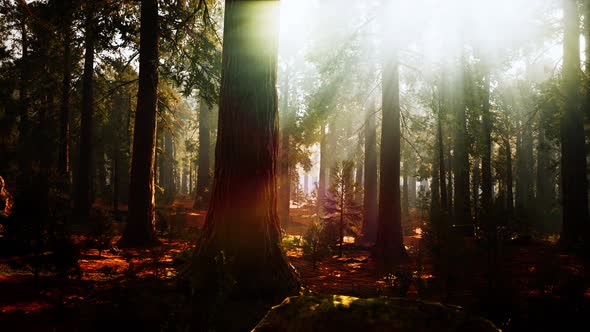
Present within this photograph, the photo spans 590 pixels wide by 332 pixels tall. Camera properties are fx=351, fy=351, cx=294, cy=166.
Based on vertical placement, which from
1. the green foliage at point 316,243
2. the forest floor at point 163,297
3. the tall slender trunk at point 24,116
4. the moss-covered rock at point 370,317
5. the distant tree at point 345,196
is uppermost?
the tall slender trunk at point 24,116

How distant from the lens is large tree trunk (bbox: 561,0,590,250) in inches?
440

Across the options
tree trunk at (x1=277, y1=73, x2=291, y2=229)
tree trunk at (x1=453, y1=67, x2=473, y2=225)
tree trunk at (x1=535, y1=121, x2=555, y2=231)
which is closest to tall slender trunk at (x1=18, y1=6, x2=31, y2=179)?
tree trunk at (x1=277, y1=73, x2=291, y2=229)

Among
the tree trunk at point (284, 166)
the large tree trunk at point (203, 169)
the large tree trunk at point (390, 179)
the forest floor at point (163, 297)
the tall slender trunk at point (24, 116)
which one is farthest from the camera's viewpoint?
the large tree trunk at point (203, 169)

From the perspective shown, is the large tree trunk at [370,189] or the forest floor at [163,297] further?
the large tree trunk at [370,189]

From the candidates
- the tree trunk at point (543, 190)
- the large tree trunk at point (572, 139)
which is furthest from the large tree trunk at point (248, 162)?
the tree trunk at point (543, 190)

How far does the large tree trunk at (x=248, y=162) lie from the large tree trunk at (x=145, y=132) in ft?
19.5

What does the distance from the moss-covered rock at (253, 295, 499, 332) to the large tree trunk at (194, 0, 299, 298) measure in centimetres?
242

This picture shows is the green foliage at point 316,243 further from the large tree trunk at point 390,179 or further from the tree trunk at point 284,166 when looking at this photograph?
the tree trunk at point 284,166

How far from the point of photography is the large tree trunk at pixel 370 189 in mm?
16531

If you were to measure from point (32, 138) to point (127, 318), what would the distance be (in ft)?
81.3

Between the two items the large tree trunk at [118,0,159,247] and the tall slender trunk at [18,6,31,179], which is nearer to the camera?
the large tree trunk at [118,0,159,247]

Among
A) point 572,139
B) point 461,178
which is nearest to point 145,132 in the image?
point 461,178

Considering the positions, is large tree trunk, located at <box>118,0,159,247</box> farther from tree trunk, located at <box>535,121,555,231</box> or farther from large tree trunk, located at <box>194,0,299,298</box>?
tree trunk, located at <box>535,121,555,231</box>

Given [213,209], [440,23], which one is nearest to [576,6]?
[440,23]
